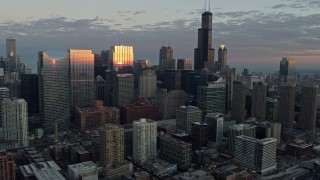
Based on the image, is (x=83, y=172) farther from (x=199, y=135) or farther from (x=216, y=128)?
(x=216, y=128)

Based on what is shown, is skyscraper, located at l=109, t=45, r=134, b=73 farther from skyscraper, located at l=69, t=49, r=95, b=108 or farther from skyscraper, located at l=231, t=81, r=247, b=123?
skyscraper, located at l=231, t=81, r=247, b=123

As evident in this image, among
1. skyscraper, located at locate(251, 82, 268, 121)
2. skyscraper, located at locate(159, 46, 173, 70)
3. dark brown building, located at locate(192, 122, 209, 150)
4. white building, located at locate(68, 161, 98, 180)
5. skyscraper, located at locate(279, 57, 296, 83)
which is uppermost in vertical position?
skyscraper, located at locate(159, 46, 173, 70)

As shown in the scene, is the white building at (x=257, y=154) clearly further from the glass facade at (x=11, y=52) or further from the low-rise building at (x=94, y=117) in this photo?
the glass facade at (x=11, y=52)

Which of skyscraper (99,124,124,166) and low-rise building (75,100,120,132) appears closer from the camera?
skyscraper (99,124,124,166)

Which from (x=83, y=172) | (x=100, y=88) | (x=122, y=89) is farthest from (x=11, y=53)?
(x=83, y=172)

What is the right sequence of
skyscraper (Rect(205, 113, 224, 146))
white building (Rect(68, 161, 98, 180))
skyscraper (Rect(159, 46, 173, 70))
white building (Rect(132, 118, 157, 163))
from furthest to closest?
skyscraper (Rect(159, 46, 173, 70)) → skyscraper (Rect(205, 113, 224, 146)) → white building (Rect(132, 118, 157, 163)) → white building (Rect(68, 161, 98, 180))

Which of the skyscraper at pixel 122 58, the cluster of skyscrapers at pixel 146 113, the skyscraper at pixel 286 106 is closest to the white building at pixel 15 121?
the cluster of skyscrapers at pixel 146 113

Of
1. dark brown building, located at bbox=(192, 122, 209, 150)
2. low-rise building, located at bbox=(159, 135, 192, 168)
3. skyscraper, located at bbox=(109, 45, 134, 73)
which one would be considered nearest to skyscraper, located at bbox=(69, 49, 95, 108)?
skyscraper, located at bbox=(109, 45, 134, 73)
